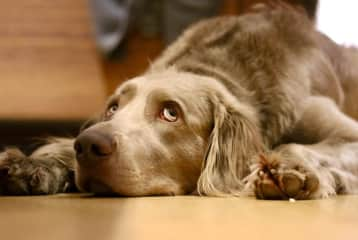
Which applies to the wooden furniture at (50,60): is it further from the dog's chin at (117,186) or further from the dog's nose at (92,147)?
the dog's nose at (92,147)

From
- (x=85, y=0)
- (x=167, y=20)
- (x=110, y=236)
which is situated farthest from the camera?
(x=85, y=0)

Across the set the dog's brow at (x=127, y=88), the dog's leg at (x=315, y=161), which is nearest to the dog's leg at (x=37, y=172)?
the dog's brow at (x=127, y=88)

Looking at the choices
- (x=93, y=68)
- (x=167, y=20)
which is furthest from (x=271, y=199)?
(x=93, y=68)

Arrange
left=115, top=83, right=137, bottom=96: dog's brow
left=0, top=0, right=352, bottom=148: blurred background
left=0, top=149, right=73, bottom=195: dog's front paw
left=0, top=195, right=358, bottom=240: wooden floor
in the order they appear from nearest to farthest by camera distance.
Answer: left=0, top=195, right=358, bottom=240: wooden floor → left=0, top=149, right=73, bottom=195: dog's front paw → left=115, top=83, right=137, bottom=96: dog's brow → left=0, top=0, right=352, bottom=148: blurred background

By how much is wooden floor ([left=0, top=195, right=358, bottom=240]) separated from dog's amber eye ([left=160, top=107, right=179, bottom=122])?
0.30 metres

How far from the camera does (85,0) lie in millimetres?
4129

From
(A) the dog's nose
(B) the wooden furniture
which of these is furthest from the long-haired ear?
(B) the wooden furniture

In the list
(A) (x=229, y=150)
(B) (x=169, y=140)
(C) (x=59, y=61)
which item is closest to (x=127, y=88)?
(B) (x=169, y=140)

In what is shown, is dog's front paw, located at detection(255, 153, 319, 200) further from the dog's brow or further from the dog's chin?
the dog's brow

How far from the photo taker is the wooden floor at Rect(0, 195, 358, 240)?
1.20 m

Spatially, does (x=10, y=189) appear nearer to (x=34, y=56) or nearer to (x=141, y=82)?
(x=141, y=82)

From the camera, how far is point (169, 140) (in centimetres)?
193

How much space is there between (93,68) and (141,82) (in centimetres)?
211

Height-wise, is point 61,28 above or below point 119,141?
below
